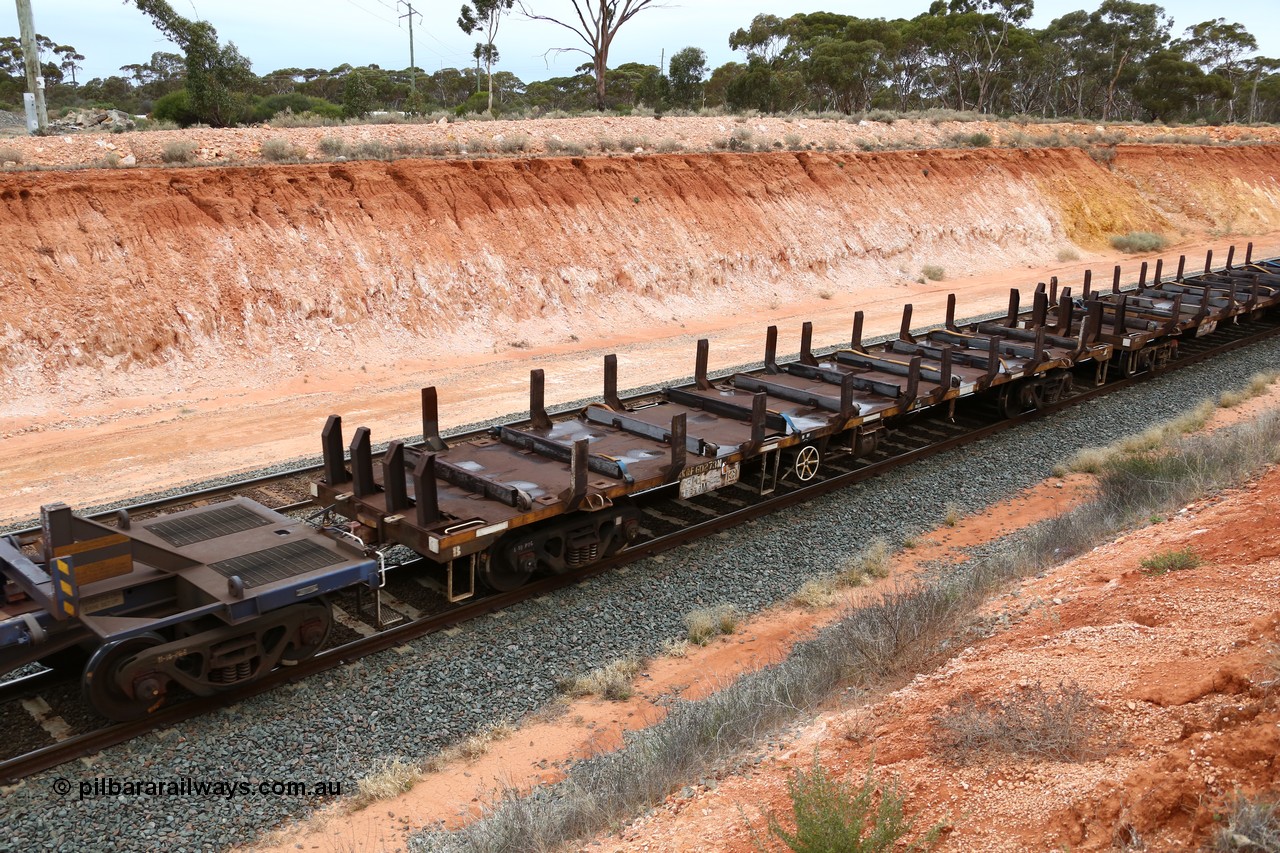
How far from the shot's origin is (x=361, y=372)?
19656 mm

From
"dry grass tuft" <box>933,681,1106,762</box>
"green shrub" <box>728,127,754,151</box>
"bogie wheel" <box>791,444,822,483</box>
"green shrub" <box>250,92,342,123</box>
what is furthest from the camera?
"green shrub" <box>250,92,342,123</box>

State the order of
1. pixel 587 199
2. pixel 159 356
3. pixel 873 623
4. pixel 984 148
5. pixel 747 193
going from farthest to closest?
pixel 984 148
pixel 747 193
pixel 587 199
pixel 159 356
pixel 873 623

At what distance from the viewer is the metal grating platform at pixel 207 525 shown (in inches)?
315

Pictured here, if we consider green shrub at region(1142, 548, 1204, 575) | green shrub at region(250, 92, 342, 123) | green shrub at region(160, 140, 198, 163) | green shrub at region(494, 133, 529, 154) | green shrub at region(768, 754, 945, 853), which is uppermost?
green shrub at region(250, 92, 342, 123)

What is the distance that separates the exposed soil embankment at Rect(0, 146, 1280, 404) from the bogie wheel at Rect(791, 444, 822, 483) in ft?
39.3

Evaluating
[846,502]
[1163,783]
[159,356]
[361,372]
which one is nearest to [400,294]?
[361,372]

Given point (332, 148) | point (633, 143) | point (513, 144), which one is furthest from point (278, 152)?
point (633, 143)

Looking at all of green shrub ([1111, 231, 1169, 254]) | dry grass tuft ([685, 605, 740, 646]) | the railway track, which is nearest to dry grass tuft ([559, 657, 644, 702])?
dry grass tuft ([685, 605, 740, 646])

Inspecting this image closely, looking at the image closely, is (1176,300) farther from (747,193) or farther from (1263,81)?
(1263,81)

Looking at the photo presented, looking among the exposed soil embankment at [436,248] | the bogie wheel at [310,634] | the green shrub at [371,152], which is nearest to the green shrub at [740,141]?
the exposed soil embankment at [436,248]

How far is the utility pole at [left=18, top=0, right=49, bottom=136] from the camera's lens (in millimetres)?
22828

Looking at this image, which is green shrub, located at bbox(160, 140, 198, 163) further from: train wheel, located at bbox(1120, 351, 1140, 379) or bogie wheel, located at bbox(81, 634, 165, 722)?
train wheel, located at bbox(1120, 351, 1140, 379)

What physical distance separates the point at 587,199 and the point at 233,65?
563 inches

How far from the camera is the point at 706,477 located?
32.2 ft
